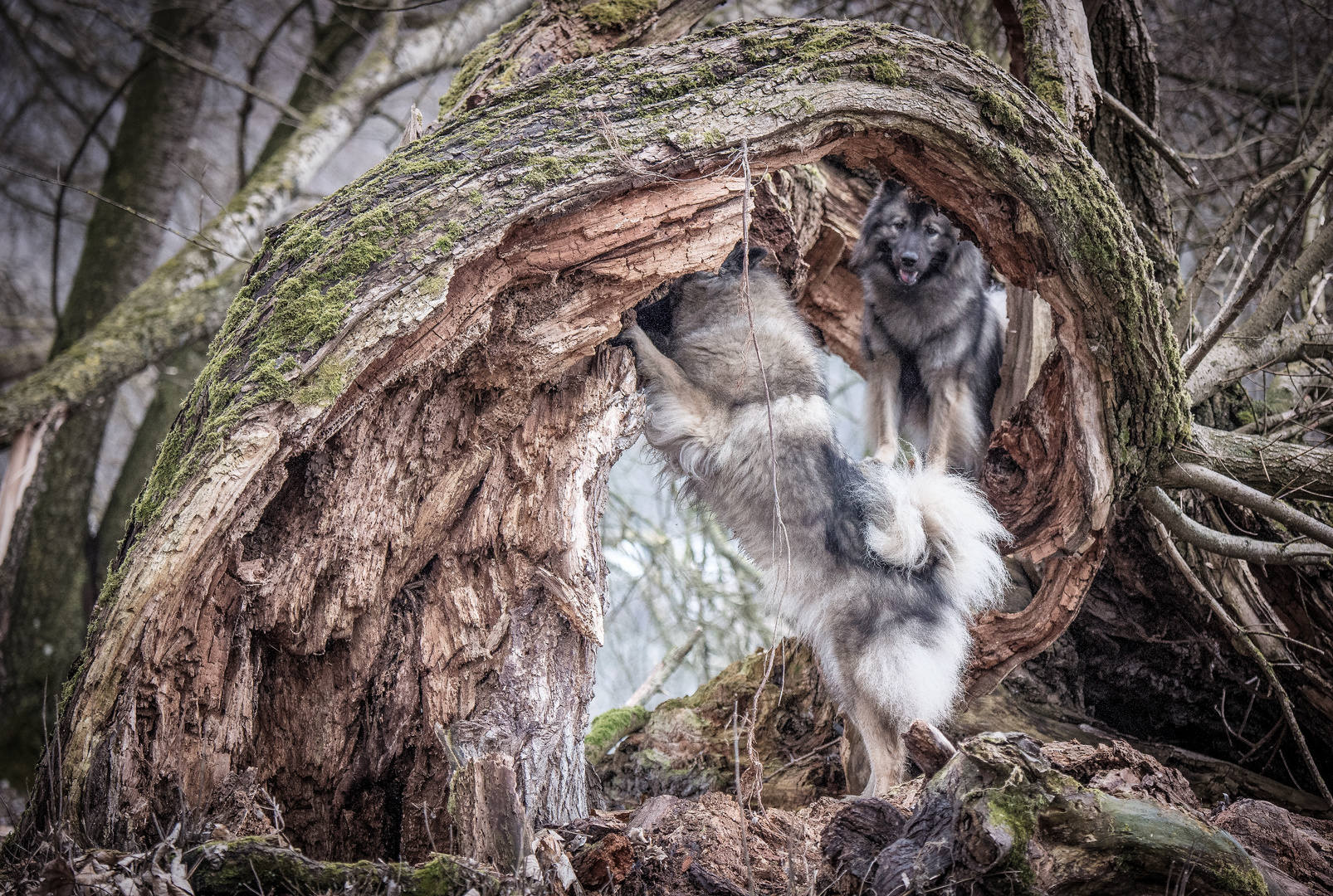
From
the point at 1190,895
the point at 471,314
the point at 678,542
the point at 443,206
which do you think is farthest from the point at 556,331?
the point at 678,542

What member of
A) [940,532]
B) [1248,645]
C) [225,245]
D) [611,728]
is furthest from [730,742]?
[225,245]

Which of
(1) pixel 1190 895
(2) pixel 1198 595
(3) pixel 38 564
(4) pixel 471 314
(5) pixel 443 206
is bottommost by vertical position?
(1) pixel 1190 895

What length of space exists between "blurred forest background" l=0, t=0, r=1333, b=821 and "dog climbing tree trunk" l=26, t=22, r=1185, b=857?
146 centimetres

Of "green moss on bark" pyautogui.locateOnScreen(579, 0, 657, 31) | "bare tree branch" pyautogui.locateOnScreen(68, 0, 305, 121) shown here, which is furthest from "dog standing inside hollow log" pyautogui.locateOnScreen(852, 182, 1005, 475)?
"bare tree branch" pyautogui.locateOnScreen(68, 0, 305, 121)

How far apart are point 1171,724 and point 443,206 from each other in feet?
15.0

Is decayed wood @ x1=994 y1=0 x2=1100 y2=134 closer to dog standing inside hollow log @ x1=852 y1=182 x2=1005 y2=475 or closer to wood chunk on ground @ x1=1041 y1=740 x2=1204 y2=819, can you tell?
dog standing inside hollow log @ x1=852 y1=182 x2=1005 y2=475

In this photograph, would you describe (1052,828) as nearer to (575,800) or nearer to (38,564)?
(575,800)

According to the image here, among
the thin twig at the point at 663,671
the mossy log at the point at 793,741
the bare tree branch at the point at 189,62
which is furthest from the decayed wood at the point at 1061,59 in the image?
the bare tree branch at the point at 189,62

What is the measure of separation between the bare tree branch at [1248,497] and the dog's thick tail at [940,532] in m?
0.74

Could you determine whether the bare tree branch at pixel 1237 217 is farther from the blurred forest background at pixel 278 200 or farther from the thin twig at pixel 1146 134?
the thin twig at pixel 1146 134

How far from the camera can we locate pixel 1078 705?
457 centimetres

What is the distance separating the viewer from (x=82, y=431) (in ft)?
21.7

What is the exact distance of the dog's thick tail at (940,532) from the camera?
3.75 m

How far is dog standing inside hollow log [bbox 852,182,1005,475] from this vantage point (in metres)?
4.51
